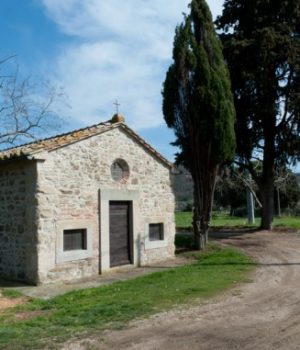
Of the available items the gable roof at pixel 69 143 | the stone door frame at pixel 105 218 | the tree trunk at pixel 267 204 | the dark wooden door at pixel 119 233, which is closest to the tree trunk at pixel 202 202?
the gable roof at pixel 69 143

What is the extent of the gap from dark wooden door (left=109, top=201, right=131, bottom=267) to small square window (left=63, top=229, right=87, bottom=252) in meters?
1.09

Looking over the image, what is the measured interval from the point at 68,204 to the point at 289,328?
6759 mm

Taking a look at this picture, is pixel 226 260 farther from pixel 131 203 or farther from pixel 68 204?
pixel 68 204

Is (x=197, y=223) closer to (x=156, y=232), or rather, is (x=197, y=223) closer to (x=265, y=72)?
(x=156, y=232)

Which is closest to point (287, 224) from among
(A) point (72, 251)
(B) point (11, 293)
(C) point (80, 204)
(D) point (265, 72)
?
(D) point (265, 72)

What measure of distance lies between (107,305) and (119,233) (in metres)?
5.03

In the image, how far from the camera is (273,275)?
11328mm

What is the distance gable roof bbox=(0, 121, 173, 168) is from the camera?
11.0m

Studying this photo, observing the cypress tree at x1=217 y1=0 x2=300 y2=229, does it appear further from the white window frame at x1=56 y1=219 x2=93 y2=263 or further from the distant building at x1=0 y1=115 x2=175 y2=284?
the white window frame at x1=56 y1=219 x2=93 y2=263

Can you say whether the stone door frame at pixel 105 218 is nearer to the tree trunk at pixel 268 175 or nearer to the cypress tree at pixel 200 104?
the cypress tree at pixel 200 104

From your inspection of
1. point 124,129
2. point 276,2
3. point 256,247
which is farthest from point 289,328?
point 276,2

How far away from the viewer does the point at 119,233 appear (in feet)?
43.8

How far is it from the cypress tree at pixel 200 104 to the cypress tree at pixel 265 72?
4734mm

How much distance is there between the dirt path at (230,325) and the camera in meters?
5.98
